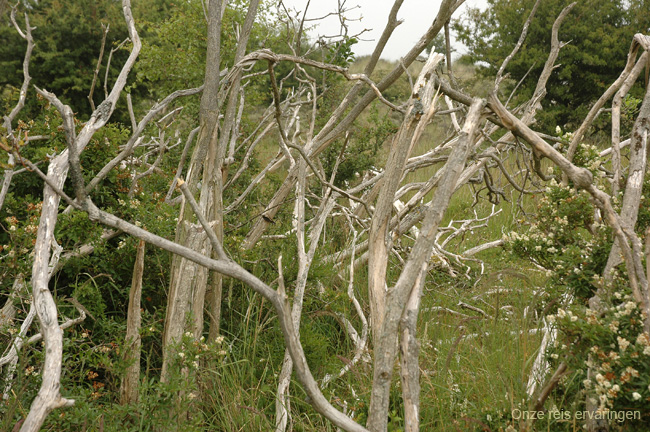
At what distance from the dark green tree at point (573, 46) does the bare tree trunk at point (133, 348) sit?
9.10m

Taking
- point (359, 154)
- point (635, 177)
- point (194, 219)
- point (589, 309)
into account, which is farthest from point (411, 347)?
point (359, 154)

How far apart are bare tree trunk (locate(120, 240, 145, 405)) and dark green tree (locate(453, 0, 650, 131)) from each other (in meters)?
9.10

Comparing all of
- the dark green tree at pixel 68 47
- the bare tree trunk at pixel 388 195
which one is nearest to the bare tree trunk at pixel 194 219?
the bare tree trunk at pixel 388 195

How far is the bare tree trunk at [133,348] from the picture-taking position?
2.41 meters

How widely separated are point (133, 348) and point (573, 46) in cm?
1050

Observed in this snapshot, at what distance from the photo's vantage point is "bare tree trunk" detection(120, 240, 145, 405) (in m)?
2.41

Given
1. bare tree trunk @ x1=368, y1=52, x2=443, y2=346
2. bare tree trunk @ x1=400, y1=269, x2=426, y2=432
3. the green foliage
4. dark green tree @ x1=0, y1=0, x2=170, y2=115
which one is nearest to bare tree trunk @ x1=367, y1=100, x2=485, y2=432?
bare tree trunk @ x1=400, y1=269, x2=426, y2=432

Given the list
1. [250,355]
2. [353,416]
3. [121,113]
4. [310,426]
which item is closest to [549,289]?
[353,416]

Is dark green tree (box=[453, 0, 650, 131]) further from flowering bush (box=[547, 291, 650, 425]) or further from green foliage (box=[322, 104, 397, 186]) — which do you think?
flowering bush (box=[547, 291, 650, 425])

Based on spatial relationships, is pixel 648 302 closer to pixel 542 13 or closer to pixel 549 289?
pixel 549 289

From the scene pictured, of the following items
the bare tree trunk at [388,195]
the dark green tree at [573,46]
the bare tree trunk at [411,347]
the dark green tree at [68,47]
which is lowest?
the bare tree trunk at [411,347]

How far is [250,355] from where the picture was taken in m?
2.86

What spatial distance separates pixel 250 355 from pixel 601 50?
10.1 m

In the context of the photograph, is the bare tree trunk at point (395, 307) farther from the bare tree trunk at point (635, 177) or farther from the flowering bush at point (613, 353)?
the bare tree trunk at point (635, 177)
